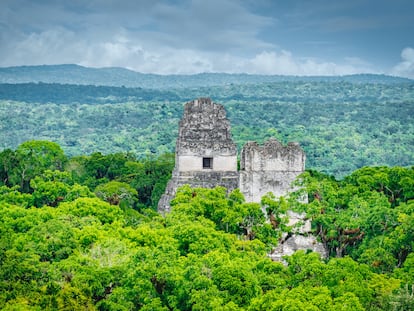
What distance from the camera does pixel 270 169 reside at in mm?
38344

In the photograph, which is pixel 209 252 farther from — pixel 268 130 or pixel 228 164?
pixel 268 130

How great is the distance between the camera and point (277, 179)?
126ft

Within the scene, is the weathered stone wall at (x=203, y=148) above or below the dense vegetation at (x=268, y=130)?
above

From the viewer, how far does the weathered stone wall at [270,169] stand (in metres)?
38.2

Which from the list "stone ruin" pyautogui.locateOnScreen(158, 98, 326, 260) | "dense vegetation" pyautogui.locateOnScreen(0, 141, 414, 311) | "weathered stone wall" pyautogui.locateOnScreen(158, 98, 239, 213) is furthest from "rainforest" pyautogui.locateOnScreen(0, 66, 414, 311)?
"weathered stone wall" pyautogui.locateOnScreen(158, 98, 239, 213)

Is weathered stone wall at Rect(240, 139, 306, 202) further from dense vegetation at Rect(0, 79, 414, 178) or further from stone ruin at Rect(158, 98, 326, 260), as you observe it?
dense vegetation at Rect(0, 79, 414, 178)

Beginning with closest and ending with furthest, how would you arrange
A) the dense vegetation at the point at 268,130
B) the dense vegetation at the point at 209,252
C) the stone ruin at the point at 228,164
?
1. the dense vegetation at the point at 209,252
2. the stone ruin at the point at 228,164
3. the dense vegetation at the point at 268,130

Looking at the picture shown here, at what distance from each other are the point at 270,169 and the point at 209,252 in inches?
367

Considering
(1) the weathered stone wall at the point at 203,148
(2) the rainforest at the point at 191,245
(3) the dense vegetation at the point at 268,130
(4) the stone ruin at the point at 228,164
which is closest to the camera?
(2) the rainforest at the point at 191,245

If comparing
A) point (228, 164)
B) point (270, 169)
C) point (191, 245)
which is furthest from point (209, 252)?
point (228, 164)

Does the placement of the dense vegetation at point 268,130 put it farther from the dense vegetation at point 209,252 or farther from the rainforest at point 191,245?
the dense vegetation at point 209,252

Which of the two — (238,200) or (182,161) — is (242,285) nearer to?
(238,200)

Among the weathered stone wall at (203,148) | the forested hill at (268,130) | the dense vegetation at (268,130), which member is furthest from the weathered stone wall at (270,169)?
the forested hill at (268,130)

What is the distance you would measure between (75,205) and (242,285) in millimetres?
13164
